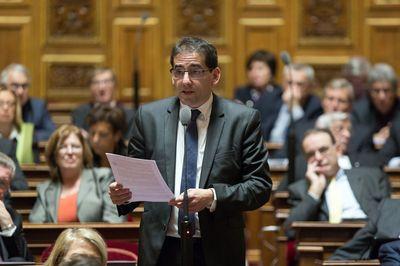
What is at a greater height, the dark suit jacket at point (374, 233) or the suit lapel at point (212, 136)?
the suit lapel at point (212, 136)

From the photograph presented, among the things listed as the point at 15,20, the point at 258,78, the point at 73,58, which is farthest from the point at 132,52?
→ the point at 258,78

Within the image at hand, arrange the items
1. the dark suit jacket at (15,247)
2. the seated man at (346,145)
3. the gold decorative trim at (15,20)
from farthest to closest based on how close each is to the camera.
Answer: the gold decorative trim at (15,20), the seated man at (346,145), the dark suit jacket at (15,247)

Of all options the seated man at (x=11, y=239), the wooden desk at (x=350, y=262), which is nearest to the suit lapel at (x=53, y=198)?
the seated man at (x=11, y=239)

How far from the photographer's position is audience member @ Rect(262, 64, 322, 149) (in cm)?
902

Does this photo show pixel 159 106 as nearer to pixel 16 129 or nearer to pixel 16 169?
pixel 16 169

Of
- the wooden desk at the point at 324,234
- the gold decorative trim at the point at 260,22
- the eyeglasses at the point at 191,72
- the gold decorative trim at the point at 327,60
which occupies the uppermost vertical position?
the eyeglasses at the point at 191,72

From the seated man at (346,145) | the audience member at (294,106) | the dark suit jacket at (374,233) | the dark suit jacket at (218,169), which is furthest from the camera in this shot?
the audience member at (294,106)

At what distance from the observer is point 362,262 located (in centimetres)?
533

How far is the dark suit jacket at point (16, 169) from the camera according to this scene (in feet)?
22.5

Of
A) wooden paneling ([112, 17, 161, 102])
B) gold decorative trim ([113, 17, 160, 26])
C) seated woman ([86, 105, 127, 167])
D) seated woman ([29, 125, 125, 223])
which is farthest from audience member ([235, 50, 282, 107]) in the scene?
seated woman ([29, 125, 125, 223])

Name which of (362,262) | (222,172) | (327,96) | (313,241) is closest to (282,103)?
(327,96)

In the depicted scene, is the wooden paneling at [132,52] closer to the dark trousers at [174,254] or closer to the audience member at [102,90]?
the audience member at [102,90]

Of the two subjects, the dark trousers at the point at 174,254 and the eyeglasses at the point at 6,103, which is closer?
the dark trousers at the point at 174,254

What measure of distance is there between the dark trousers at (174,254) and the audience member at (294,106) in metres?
4.81
